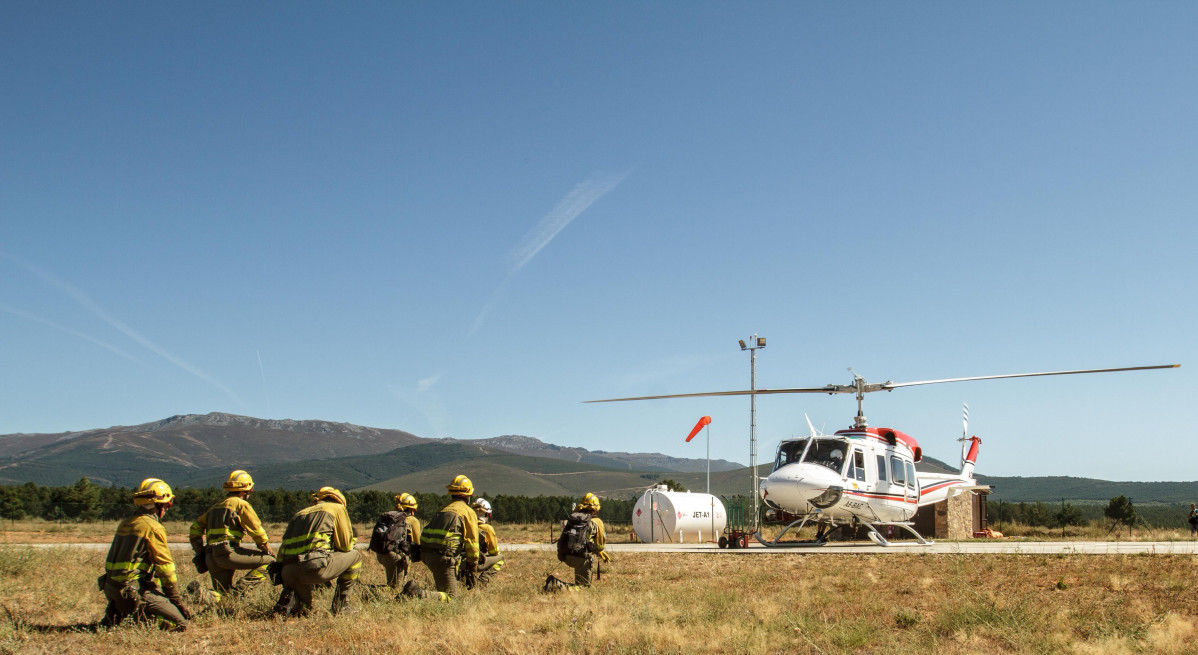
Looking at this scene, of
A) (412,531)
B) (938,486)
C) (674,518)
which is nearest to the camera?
(412,531)

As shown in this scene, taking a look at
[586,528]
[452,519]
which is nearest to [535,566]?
[586,528]

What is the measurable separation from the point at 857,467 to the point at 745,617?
460 inches

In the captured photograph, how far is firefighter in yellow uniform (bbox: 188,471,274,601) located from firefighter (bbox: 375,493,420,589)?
2.02 m

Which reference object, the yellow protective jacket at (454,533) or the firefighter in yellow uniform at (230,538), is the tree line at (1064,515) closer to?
the yellow protective jacket at (454,533)

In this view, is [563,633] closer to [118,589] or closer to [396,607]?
[396,607]

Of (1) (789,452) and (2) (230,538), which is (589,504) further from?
(1) (789,452)

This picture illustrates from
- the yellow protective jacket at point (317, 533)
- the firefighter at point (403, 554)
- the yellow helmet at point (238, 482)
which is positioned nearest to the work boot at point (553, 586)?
the firefighter at point (403, 554)

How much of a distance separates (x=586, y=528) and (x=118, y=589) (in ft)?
21.7

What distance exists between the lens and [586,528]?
13219 millimetres

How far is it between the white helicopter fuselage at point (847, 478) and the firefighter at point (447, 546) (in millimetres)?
10183

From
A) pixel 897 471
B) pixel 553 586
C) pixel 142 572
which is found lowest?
pixel 553 586

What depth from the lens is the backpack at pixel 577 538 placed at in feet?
43.1

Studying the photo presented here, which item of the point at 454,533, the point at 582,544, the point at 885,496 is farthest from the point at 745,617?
the point at 885,496

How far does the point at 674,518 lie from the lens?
32906 mm
